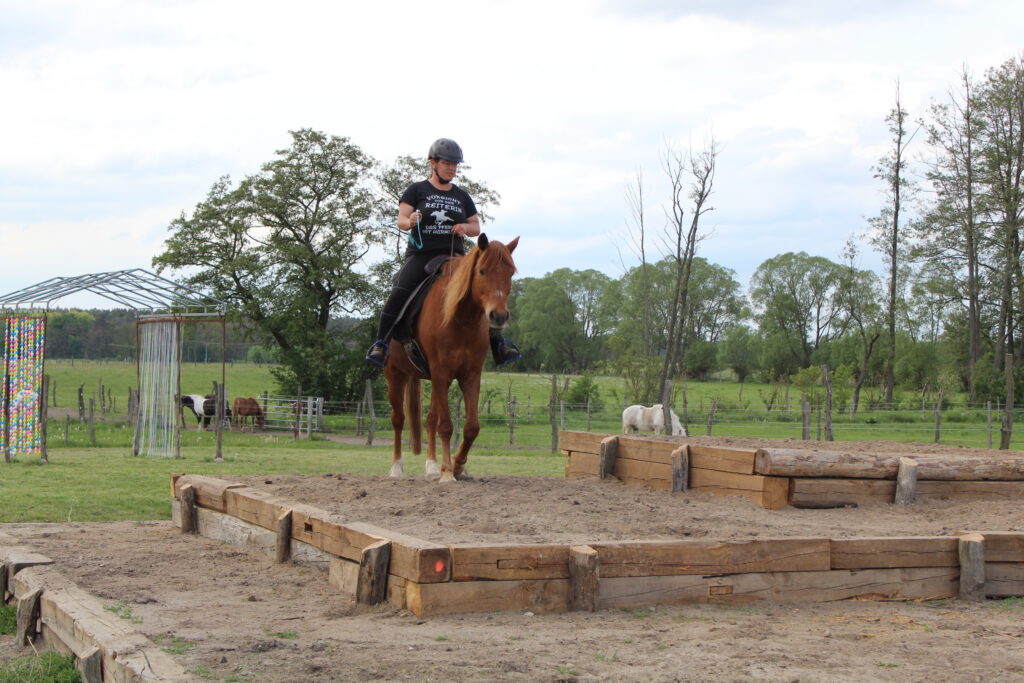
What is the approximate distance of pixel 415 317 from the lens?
7746mm

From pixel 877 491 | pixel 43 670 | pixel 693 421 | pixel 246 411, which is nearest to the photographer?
pixel 43 670

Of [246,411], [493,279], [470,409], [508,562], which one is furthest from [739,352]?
[508,562]

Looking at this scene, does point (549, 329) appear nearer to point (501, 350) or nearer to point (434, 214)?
point (434, 214)

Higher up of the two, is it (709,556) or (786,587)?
(709,556)

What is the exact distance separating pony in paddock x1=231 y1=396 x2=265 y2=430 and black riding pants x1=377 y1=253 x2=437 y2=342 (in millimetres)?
23159

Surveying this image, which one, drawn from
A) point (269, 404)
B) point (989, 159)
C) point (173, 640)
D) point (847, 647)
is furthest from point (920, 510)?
point (989, 159)

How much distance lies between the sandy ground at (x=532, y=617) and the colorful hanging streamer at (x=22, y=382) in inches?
346

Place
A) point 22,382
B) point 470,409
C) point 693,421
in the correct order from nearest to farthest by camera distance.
A: point 470,409 < point 22,382 < point 693,421

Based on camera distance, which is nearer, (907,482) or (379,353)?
(907,482)

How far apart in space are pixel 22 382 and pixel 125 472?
3.78 meters

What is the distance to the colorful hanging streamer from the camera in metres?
14.8

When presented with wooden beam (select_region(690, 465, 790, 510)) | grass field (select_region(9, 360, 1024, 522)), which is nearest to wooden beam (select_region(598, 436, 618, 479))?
wooden beam (select_region(690, 465, 790, 510))

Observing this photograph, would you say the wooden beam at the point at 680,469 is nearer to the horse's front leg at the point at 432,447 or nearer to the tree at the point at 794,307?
the horse's front leg at the point at 432,447

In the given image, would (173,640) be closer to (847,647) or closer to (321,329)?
(847,647)
